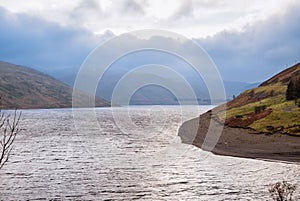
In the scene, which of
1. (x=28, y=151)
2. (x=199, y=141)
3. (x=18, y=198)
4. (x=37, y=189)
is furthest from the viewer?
(x=199, y=141)

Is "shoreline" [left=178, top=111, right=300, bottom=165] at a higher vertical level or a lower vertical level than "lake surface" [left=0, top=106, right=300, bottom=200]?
higher

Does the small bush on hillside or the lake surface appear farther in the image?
the small bush on hillside

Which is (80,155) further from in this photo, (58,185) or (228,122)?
(228,122)

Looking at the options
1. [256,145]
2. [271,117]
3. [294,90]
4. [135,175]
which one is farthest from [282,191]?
[294,90]

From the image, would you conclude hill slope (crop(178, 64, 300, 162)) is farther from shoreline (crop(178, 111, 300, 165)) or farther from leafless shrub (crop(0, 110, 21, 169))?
leafless shrub (crop(0, 110, 21, 169))

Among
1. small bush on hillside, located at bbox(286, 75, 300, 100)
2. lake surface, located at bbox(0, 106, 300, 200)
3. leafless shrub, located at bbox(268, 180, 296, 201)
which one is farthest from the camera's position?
small bush on hillside, located at bbox(286, 75, 300, 100)

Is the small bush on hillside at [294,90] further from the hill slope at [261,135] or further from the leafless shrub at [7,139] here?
the leafless shrub at [7,139]

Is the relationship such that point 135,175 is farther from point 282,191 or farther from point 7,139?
point 7,139

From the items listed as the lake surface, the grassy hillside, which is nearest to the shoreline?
the grassy hillside

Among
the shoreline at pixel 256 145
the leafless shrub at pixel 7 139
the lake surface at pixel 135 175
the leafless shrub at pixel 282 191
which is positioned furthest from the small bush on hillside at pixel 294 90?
the leafless shrub at pixel 282 191

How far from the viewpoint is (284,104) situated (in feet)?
313

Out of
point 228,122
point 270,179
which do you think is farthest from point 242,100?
point 270,179

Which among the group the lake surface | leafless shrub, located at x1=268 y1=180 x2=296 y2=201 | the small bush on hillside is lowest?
Result: the lake surface

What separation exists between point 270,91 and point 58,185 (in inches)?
4349
